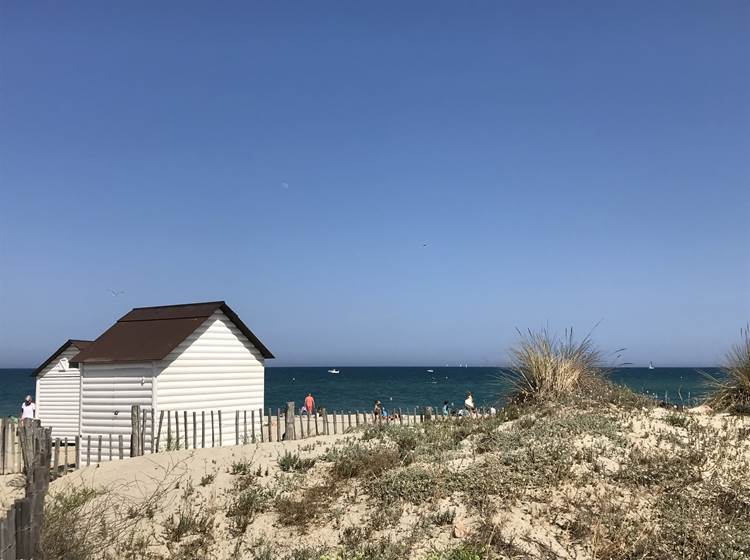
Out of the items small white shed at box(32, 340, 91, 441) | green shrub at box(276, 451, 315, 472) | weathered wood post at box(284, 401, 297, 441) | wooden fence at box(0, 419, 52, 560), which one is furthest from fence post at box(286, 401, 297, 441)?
small white shed at box(32, 340, 91, 441)

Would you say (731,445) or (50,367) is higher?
(50,367)

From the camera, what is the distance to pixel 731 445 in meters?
10.4

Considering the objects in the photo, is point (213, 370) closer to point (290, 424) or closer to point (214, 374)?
point (214, 374)

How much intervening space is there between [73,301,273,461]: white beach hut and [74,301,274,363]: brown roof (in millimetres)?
28

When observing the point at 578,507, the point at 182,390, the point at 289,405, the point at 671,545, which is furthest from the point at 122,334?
the point at 671,545

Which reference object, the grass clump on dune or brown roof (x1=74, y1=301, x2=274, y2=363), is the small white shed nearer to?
brown roof (x1=74, y1=301, x2=274, y2=363)

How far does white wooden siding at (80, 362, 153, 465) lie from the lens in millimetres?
18219

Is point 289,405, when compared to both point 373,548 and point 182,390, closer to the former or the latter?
point 182,390

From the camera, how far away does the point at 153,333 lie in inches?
781

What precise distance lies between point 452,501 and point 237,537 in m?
3.07

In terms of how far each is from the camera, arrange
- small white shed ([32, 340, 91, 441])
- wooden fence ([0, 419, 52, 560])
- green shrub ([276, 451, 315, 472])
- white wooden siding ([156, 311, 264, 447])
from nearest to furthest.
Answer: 1. wooden fence ([0, 419, 52, 560])
2. green shrub ([276, 451, 315, 472])
3. white wooden siding ([156, 311, 264, 447])
4. small white shed ([32, 340, 91, 441])

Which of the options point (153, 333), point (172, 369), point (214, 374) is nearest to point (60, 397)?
point (153, 333)

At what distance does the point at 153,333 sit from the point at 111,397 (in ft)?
7.23

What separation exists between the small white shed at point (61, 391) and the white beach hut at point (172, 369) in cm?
644
